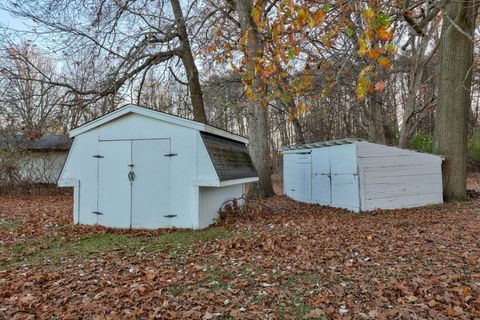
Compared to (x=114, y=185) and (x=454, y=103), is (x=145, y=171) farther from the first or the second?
(x=454, y=103)

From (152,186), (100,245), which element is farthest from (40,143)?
(100,245)

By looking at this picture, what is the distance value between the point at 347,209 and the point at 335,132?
43.2ft

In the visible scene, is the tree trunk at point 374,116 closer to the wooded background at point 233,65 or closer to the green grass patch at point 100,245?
the wooded background at point 233,65

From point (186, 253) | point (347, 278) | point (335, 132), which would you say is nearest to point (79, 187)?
point (186, 253)

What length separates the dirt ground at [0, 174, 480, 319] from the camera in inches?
118

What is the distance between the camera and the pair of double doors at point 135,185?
6.52 metres

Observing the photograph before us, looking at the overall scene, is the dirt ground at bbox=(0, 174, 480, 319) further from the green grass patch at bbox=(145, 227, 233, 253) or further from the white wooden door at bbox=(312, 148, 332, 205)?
the white wooden door at bbox=(312, 148, 332, 205)

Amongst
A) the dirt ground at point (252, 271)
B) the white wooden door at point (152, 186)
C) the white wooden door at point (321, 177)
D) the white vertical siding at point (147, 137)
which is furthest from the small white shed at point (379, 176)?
the white wooden door at point (152, 186)

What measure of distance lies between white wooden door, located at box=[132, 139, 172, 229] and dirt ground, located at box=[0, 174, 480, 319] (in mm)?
325

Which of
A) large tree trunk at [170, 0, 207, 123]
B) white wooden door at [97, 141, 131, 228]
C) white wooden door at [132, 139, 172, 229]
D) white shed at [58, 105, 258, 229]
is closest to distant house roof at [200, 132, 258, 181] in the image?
white shed at [58, 105, 258, 229]

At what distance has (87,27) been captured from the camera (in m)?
9.72

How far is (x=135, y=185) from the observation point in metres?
6.57

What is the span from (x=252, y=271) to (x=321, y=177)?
653 cm

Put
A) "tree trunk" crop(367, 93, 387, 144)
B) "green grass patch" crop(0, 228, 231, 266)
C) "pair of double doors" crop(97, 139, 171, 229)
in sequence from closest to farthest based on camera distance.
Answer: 1. "green grass patch" crop(0, 228, 231, 266)
2. "pair of double doors" crop(97, 139, 171, 229)
3. "tree trunk" crop(367, 93, 387, 144)
